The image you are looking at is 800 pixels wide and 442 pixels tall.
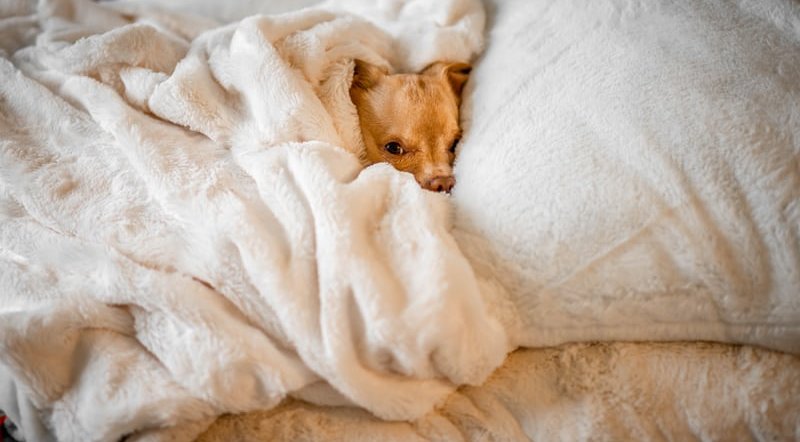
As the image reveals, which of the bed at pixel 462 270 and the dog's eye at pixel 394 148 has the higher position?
the bed at pixel 462 270

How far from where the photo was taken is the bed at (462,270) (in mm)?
708

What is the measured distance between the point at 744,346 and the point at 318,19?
102 cm

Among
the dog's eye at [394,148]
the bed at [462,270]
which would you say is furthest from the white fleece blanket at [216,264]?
the dog's eye at [394,148]

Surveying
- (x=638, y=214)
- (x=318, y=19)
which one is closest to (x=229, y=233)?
(x=638, y=214)

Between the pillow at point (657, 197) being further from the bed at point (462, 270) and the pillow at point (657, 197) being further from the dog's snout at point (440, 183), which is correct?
the dog's snout at point (440, 183)

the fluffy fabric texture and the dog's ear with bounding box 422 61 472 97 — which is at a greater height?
the dog's ear with bounding box 422 61 472 97

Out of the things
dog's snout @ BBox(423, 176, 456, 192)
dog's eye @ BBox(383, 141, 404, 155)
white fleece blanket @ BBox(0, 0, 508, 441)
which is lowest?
dog's eye @ BBox(383, 141, 404, 155)

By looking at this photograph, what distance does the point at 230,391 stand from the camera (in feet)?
2.27

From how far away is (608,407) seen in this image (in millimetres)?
768

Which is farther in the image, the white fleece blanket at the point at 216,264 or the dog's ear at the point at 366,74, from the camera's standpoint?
the dog's ear at the point at 366,74

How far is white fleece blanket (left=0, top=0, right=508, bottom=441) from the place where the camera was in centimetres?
70

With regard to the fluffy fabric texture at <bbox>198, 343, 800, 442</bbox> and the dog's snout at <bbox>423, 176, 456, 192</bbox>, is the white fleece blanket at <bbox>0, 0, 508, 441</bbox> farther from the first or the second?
the dog's snout at <bbox>423, 176, 456, 192</bbox>

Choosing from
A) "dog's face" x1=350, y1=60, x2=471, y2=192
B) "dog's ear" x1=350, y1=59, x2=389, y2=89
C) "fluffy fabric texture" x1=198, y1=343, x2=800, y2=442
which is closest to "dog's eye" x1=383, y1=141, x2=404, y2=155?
"dog's face" x1=350, y1=60, x2=471, y2=192

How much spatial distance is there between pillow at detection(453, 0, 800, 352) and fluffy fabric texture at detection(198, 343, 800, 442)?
0.10 ft
